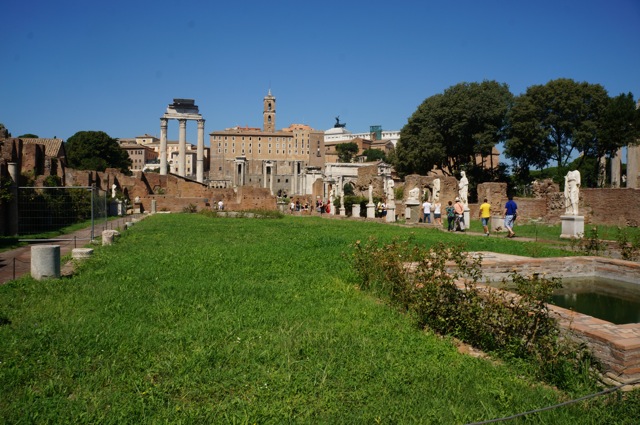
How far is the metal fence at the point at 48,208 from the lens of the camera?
15531 millimetres

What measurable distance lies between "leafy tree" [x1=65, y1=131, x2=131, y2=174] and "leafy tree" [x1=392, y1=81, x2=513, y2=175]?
41322 mm

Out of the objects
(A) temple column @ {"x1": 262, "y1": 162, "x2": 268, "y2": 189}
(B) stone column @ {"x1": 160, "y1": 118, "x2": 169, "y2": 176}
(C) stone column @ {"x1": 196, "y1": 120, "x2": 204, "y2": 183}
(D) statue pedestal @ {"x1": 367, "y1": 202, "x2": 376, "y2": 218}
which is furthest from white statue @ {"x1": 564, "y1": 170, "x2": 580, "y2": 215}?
(A) temple column @ {"x1": 262, "y1": 162, "x2": 268, "y2": 189}

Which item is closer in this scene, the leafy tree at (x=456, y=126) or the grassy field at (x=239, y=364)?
the grassy field at (x=239, y=364)

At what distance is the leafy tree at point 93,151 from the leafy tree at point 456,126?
41.3 meters

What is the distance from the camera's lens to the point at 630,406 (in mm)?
3305

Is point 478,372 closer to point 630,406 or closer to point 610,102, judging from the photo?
point 630,406

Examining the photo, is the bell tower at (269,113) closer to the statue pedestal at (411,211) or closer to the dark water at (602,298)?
the statue pedestal at (411,211)

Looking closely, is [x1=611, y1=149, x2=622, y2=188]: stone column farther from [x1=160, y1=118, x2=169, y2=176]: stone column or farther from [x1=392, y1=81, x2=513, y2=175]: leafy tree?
[x1=160, y1=118, x2=169, y2=176]: stone column

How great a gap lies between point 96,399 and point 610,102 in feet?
132

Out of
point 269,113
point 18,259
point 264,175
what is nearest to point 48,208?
point 18,259

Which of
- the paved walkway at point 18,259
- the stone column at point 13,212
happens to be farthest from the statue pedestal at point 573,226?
the stone column at point 13,212

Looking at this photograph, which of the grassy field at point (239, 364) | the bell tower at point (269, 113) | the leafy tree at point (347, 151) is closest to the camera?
the grassy field at point (239, 364)

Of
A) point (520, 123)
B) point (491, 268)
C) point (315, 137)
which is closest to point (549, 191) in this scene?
point (520, 123)

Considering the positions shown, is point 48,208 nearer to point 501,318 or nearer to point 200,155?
point 501,318
